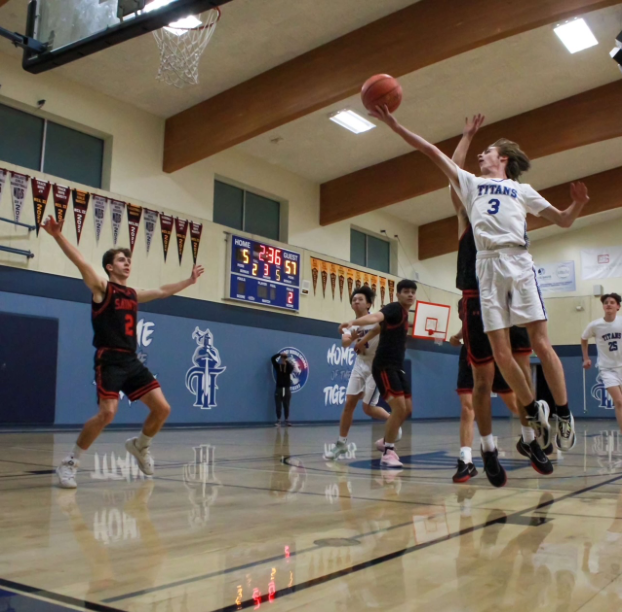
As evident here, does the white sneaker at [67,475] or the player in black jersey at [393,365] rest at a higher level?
the player in black jersey at [393,365]

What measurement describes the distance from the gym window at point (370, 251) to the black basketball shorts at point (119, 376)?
1522cm

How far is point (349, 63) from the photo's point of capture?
12.3 meters

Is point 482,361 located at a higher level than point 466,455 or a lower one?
higher

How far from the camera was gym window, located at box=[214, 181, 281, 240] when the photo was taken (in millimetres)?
15906

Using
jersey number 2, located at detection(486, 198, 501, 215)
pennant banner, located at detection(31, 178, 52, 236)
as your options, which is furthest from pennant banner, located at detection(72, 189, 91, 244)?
jersey number 2, located at detection(486, 198, 501, 215)

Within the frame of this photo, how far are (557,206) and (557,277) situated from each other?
489 centimetres

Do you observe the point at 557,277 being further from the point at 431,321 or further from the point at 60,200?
the point at 60,200

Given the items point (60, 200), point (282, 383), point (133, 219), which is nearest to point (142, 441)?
point (60, 200)

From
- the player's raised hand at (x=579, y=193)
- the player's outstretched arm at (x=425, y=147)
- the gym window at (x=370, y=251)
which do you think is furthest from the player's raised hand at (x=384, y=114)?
the gym window at (x=370, y=251)

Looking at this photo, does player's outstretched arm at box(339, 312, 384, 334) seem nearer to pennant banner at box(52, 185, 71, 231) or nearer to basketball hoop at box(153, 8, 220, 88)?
basketball hoop at box(153, 8, 220, 88)

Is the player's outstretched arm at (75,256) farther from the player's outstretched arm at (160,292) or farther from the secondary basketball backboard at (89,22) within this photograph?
the secondary basketball backboard at (89,22)

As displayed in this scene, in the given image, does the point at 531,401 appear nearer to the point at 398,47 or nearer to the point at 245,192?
the point at 398,47

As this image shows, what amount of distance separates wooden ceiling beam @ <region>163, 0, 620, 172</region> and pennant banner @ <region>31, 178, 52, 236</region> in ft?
9.86

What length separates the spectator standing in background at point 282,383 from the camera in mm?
15866
